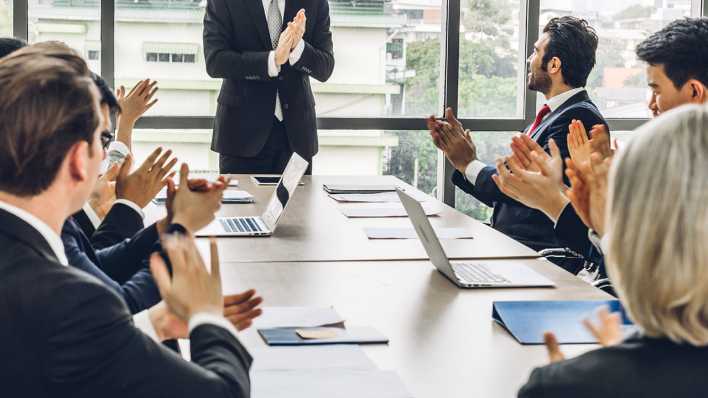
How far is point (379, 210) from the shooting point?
12.6ft

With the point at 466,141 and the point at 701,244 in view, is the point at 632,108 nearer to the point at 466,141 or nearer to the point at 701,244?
the point at 466,141

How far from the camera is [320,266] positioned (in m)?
2.87

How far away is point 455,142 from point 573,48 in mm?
656

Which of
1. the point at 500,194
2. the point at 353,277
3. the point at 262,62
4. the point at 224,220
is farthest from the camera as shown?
the point at 262,62

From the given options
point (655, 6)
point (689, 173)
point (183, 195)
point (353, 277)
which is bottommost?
point (353, 277)

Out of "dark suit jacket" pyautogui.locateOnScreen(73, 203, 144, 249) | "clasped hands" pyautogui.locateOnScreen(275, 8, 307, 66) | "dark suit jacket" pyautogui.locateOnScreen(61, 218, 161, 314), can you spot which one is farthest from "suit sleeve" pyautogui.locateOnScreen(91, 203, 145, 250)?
"clasped hands" pyautogui.locateOnScreen(275, 8, 307, 66)

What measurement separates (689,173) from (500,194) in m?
2.79

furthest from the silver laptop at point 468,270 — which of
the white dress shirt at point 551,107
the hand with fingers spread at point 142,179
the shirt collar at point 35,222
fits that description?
the shirt collar at point 35,222

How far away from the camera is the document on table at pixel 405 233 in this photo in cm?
332

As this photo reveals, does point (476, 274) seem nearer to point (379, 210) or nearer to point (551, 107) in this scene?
point (379, 210)

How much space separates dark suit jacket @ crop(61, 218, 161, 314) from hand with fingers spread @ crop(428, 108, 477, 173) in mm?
1798

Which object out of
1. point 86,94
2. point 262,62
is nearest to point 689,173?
point 86,94

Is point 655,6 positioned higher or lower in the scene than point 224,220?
higher

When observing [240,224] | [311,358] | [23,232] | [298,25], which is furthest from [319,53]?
[23,232]
